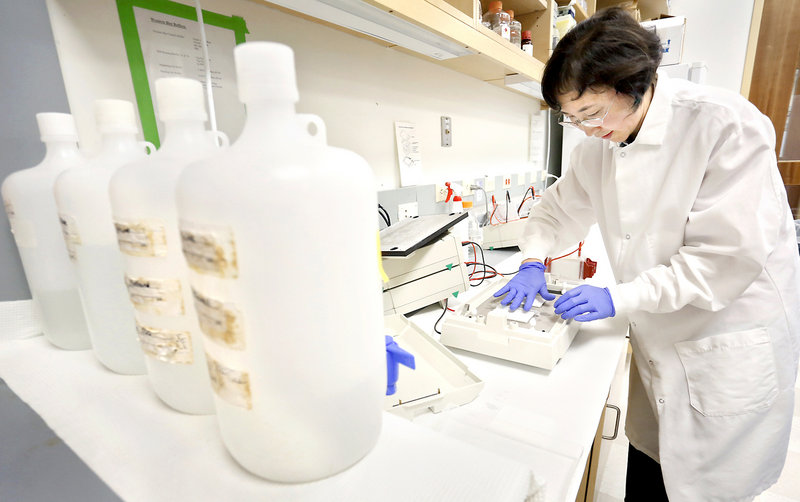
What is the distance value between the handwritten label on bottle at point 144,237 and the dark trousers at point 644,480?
1.55 metres

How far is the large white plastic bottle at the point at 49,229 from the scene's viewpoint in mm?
532

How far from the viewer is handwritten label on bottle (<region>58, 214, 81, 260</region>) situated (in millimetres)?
467

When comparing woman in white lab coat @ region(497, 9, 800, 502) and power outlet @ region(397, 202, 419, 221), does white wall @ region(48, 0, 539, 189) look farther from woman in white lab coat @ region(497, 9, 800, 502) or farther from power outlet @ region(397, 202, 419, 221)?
woman in white lab coat @ region(497, 9, 800, 502)

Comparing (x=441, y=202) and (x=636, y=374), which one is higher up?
(x=441, y=202)

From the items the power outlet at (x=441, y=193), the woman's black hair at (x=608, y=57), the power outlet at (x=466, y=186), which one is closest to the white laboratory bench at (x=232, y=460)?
the woman's black hair at (x=608, y=57)

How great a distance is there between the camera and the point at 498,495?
1.16 ft

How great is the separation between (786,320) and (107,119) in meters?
1.55

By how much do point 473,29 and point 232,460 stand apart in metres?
1.32

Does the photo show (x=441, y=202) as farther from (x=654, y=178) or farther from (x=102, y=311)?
(x=102, y=311)

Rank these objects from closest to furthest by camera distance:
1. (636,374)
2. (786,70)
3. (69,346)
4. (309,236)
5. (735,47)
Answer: (309,236), (69,346), (636,374), (786,70), (735,47)

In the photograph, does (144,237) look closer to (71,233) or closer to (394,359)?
(71,233)

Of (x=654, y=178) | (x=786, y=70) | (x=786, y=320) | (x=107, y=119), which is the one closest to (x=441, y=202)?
(x=654, y=178)

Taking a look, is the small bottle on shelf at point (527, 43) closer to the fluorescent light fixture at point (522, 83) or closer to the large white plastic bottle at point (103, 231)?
the fluorescent light fixture at point (522, 83)

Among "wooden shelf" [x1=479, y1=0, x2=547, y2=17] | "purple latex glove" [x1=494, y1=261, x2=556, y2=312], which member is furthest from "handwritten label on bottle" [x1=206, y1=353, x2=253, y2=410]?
"wooden shelf" [x1=479, y1=0, x2=547, y2=17]
